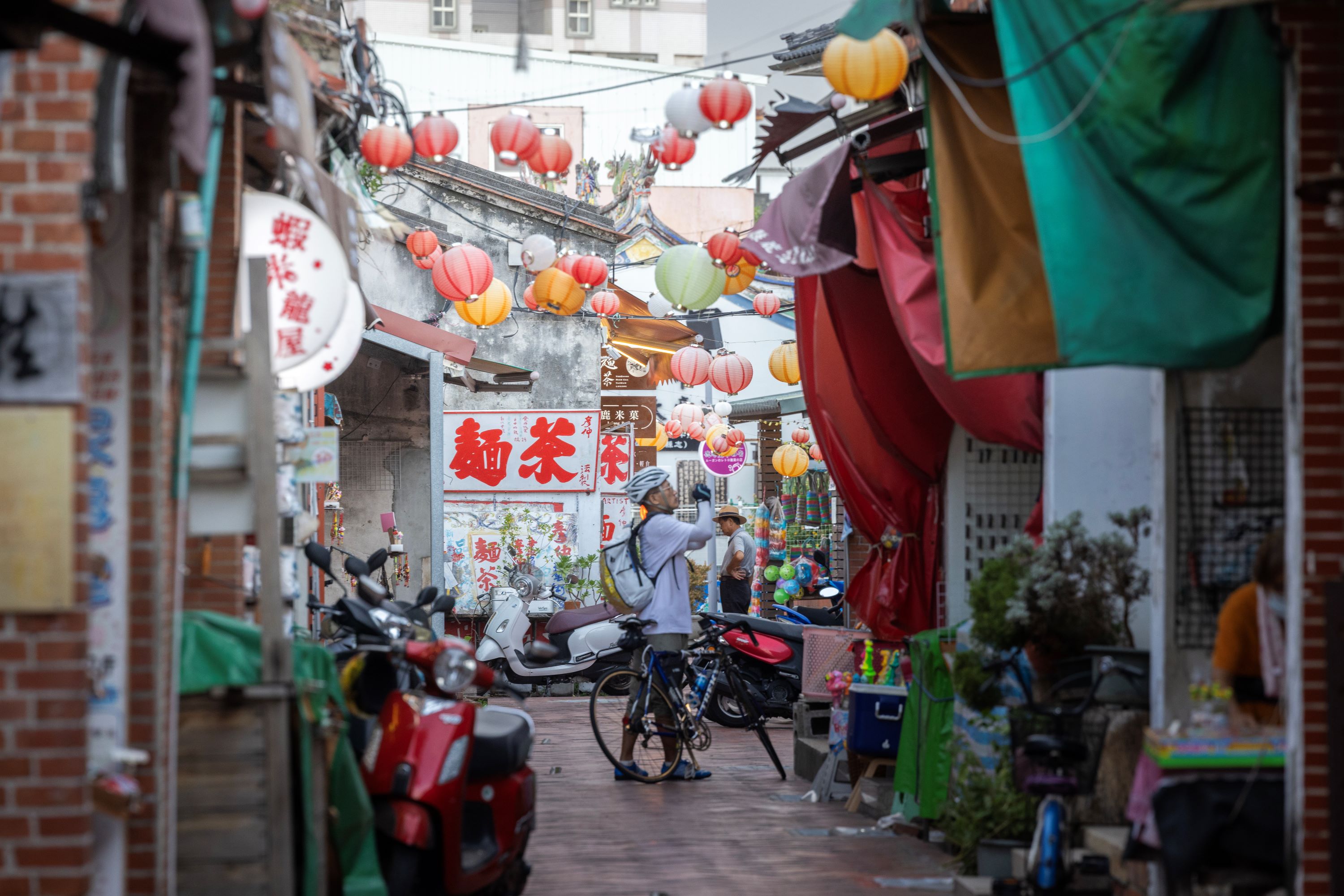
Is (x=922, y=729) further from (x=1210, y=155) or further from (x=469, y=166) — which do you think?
(x=469, y=166)

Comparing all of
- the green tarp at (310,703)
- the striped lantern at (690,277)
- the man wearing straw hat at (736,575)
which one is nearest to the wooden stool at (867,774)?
the green tarp at (310,703)

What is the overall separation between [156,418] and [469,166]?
22.2 m

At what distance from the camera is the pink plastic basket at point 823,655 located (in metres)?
11.1

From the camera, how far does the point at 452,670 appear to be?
6.22 m

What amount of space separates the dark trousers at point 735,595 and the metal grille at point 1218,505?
1249 cm

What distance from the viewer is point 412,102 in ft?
132

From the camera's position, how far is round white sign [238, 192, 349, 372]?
21.6 feet

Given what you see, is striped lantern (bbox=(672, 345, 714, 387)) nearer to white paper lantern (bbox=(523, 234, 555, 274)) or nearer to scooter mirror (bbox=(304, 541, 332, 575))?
white paper lantern (bbox=(523, 234, 555, 274))

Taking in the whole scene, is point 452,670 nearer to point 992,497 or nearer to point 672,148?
point 992,497

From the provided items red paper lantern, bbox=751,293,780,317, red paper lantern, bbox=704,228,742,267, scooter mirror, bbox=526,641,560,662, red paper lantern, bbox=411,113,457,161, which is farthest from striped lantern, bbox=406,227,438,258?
scooter mirror, bbox=526,641,560,662

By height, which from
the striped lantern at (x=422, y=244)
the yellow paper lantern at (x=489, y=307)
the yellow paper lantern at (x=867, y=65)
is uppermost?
the striped lantern at (x=422, y=244)

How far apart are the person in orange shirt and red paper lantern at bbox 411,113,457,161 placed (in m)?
8.04

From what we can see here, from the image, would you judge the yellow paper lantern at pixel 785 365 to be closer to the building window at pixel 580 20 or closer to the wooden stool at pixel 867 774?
the wooden stool at pixel 867 774

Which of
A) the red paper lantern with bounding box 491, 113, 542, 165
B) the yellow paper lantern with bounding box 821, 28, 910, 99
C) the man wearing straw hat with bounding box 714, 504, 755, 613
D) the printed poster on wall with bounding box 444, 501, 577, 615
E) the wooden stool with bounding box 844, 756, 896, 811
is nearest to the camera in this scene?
the yellow paper lantern with bounding box 821, 28, 910, 99
